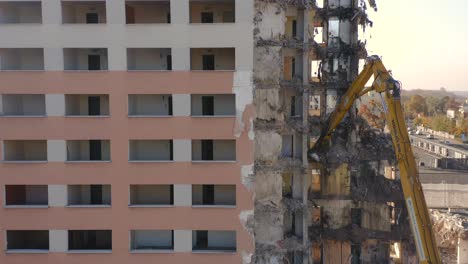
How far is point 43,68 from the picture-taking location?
24297 mm

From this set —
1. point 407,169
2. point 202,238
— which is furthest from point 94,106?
point 407,169

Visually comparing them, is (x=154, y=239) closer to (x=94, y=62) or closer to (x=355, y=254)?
(x=94, y=62)

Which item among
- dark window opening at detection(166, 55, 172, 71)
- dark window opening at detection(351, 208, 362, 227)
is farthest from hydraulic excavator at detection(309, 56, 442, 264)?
dark window opening at detection(166, 55, 172, 71)

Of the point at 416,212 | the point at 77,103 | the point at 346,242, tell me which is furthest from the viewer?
the point at 346,242

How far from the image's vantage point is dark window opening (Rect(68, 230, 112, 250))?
25.0 metres

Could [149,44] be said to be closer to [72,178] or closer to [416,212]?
[72,178]

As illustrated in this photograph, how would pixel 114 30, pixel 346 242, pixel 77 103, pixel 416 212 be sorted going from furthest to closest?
pixel 346 242, pixel 77 103, pixel 114 30, pixel 416 212

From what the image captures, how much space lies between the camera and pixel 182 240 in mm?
22891

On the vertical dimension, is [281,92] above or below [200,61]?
below

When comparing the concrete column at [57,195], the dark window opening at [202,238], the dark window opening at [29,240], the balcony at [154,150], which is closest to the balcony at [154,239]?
the dark window opening at [202,238]

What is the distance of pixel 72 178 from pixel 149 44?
7.81 m

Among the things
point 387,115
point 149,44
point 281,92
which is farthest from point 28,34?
point 387,115

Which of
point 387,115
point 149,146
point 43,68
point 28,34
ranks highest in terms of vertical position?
point 28,34

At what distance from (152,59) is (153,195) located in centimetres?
736
